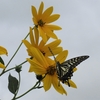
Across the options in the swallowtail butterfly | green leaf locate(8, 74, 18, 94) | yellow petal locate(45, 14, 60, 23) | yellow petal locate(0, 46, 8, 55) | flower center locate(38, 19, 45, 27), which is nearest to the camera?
yellow petal locate(0, 46, 8, 55)

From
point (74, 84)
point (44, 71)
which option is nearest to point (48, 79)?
point (44, 71)

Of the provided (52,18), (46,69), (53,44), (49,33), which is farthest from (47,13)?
(46,69)

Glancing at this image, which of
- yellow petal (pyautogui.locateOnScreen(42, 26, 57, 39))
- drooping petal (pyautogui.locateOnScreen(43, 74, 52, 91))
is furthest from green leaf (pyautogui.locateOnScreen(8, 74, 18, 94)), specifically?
yellow petal (pyautogui.locateOnScreen(42, 26, 57, 39))

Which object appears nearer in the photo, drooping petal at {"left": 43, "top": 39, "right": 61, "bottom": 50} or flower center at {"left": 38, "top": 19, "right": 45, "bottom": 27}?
drooping petal at {"left": 43, "top": 39, "right": 61, "bottom": 50}

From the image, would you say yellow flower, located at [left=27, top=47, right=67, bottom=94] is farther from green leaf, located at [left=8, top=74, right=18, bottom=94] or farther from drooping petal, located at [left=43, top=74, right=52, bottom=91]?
green leaf, located at [left=8, top=74, right=18, bottom=94]

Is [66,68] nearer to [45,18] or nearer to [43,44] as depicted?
[43,44]
